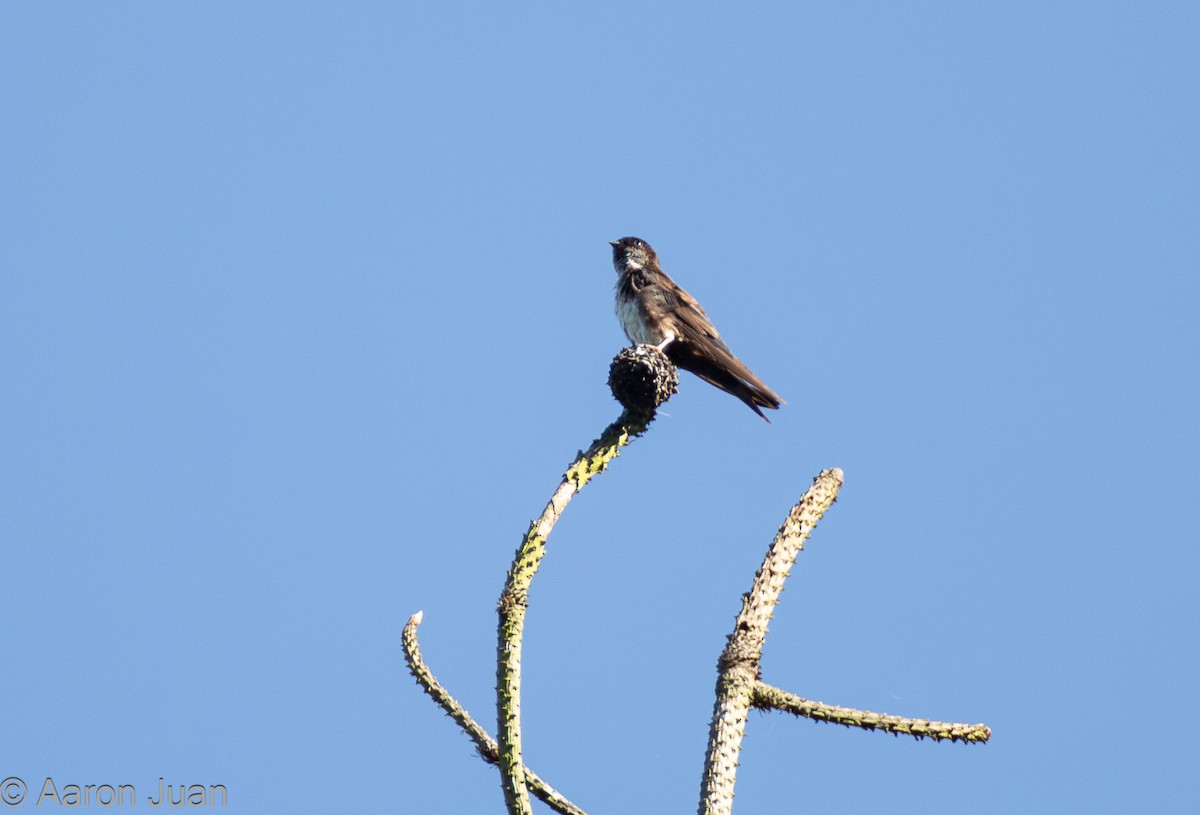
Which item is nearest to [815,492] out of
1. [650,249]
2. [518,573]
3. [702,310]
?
[518,573]

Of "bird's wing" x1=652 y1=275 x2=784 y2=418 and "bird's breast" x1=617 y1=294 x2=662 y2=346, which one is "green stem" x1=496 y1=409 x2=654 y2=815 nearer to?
"bird's wing" x1=652 y1=275 x2=784 y2=418

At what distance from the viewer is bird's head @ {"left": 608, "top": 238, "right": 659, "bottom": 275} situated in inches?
431

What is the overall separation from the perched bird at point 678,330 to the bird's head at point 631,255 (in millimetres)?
18

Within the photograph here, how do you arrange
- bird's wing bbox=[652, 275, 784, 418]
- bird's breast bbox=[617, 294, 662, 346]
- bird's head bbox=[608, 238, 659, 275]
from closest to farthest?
1. bird's wing bbox=[652, 275, 784, 418]
2. bird's breast bbox=[617, 294, 662, 346]
3. bird's head bbox=[608, 238, 659, 275]

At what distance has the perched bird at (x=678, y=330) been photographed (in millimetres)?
8844

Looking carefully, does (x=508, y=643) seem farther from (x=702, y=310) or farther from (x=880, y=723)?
(x=702, y=310)

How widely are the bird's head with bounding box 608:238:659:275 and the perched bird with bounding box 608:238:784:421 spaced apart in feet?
0.06

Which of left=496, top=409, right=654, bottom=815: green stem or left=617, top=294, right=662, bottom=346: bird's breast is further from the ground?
left=617, top=294, right=662, bottom=346: bird's breast

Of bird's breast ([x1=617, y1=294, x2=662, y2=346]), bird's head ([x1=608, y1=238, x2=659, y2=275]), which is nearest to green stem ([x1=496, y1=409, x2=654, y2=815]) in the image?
bird's breast ([x1=617, y1=294, x2=662, y2=346])

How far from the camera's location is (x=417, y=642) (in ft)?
13.6

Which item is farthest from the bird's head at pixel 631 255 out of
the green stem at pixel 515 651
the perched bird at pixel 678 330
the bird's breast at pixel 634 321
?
the green stem at pixel 515 651

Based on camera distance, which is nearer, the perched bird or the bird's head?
the perched bird

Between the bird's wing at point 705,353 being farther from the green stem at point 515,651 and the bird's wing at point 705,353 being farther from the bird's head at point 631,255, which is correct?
the green stem at point 515,651

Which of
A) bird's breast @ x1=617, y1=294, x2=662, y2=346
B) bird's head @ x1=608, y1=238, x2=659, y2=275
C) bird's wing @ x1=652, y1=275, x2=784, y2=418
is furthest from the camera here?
bird's head @ x1=608, y1=238, x2=659, y2=275
